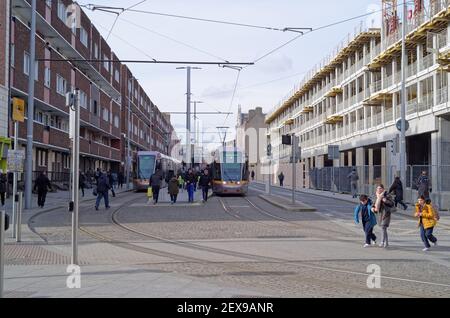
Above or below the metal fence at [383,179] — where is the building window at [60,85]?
above

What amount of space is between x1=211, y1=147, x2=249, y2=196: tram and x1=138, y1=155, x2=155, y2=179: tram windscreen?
859cm

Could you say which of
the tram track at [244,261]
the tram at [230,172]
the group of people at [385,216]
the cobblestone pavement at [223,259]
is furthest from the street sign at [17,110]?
the tram at [230,172]

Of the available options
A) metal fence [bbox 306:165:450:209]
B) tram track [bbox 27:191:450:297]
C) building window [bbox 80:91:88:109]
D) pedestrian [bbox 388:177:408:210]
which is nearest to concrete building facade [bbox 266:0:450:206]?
metal fence [bbox 306:165:450:209]

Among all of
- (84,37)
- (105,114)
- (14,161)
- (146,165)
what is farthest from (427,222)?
(105,114)

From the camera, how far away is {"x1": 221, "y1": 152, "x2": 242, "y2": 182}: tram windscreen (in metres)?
36.8

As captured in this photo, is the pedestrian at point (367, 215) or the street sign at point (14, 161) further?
the street sign at point (14, 161)

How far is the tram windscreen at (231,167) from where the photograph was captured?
36.8 meters

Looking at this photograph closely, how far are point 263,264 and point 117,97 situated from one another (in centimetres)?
6238

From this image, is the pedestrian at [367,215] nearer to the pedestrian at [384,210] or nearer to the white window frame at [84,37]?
the pedestrian at [384,210]

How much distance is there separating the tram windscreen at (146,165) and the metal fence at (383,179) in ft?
46.2

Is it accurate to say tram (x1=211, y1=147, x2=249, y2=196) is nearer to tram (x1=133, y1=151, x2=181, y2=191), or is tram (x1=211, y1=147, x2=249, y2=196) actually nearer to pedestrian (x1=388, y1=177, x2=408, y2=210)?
tram (x1=133, y1=151, x2=181, y2=191)

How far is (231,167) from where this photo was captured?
37.0 m

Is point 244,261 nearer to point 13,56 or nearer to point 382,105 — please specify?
point 13,56

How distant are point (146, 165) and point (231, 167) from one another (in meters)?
10.0
